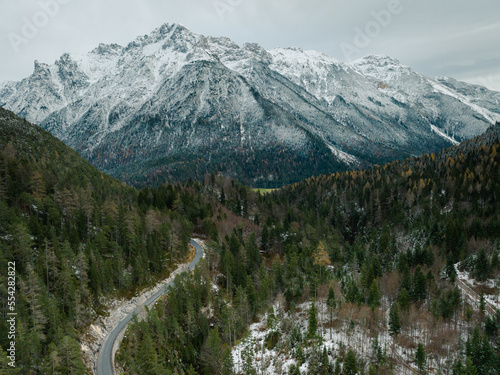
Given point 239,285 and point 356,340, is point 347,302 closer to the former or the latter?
point 356,340

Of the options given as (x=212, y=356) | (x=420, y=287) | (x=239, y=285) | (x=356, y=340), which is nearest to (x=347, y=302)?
(x=356, y=340)

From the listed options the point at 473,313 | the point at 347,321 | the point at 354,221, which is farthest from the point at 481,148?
the point at 347,321

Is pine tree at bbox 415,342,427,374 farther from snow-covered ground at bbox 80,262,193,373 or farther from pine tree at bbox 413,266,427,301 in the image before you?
snow-covered ground at bbox 80,262,193,373

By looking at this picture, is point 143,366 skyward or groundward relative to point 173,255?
groundward

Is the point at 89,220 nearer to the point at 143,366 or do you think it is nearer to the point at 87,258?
the point at 87,258

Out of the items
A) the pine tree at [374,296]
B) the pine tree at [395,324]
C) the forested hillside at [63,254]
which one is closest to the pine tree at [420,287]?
the pine tree at [374,296]

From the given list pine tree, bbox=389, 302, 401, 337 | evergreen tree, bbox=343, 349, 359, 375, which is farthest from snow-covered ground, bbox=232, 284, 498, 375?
evergreen tree, bbox=343, 349, 359, 375

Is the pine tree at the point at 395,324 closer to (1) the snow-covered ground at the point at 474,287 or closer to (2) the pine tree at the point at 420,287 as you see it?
(2) the pine tree at the point at 420,287
